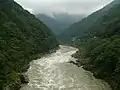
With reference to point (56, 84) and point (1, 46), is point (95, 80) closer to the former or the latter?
point (56, 84)

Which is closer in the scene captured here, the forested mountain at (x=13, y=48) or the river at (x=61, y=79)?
the river at (x=61, y=79)

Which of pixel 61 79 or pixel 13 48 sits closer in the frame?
pixel 61 79

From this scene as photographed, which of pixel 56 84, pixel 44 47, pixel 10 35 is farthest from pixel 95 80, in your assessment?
pixel 44 47

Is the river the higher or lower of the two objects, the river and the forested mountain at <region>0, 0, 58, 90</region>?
the lower

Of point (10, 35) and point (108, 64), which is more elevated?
point (10, 35)

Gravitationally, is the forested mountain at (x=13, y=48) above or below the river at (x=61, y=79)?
above

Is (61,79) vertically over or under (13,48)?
under

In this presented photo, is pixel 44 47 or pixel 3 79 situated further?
pixel 44 47

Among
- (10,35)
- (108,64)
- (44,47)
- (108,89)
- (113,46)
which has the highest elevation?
(44,47)

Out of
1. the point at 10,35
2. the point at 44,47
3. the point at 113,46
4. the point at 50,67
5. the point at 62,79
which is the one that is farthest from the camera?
the point at 44,47

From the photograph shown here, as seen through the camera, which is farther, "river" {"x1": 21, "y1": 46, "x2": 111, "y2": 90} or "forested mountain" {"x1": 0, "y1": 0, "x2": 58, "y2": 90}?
"forested mountain" {"x1": 0, "y1": 0, "x2": 58, "y2": 90}

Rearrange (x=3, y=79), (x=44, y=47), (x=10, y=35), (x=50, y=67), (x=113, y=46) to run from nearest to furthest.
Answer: (x=3, y=79) → (x=113, y=46) → (x=50, y=67) → (x=10, y=35) → (x=44, y=47)
